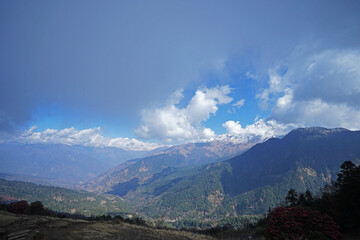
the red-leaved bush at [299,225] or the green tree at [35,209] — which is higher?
the red-leaved bush at [299,225]

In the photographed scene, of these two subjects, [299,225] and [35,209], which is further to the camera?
[35,209]

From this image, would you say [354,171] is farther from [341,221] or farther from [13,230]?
[13,230]

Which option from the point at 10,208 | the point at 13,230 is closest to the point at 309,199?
the point at 13,230

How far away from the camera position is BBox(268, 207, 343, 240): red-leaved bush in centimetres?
1511

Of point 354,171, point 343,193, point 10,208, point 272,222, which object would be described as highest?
point 354,171

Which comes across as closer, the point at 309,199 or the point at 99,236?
the point at 99,236

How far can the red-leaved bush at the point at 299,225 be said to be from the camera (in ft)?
49.6

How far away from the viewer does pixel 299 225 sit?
621 inches

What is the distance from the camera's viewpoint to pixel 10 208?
122 feet

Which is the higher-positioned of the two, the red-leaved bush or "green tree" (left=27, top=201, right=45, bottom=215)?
the red-leaved bush

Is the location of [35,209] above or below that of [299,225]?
below

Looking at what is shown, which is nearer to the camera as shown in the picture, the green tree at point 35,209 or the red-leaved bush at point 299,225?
the red-leaved bush at point 299,225

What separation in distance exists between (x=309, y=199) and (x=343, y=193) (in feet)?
158

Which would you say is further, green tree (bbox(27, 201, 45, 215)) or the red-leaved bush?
green tree (bbox(27, 201, 45, 215))
